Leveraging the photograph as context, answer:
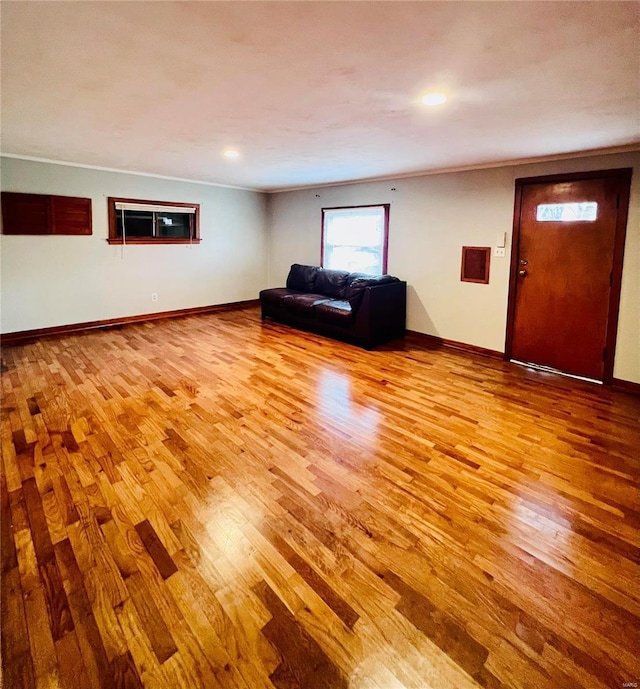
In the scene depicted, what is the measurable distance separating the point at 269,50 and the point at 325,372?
9.62 feet

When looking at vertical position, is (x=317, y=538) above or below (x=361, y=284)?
below

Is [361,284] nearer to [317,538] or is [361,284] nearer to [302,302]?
[302,302]

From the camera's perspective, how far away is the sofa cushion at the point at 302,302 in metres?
5.77

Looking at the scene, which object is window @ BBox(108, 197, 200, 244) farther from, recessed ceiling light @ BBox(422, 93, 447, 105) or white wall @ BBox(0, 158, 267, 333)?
recessed ceiling light @ BBox(422, 93, 447, 105)

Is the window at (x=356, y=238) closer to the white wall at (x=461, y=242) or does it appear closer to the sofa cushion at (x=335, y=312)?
the white wall at (x=461, y=242)

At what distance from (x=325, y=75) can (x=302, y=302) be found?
379 cm

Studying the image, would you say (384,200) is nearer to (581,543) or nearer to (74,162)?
(74,162)

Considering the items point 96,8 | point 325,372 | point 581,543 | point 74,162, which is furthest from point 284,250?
point 581,543

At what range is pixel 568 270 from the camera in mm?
4121

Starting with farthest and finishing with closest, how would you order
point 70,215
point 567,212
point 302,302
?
1. point 302,302
2. point 70,215
3. point 567,212

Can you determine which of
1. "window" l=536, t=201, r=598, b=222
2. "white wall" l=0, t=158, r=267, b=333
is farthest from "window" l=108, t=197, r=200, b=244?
"window" l=536, t=201, r=598, b=222

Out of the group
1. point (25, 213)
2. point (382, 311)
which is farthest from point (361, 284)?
point (25, 213)

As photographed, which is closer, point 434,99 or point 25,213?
point 434,99

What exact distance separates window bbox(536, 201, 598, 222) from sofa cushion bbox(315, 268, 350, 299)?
8.86 ft
